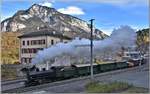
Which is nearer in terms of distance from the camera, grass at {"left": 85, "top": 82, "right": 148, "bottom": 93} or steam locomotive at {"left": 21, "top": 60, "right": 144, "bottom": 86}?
grass at {"left": 85, "top": 82, "right": 148, "bottom": 93}

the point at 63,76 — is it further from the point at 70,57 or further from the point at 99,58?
the point at 99,58

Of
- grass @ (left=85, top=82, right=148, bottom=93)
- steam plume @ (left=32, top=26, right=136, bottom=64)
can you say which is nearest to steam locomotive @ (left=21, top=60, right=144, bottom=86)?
steam plume @ (left=32, top=26, right=136, bottom=64)

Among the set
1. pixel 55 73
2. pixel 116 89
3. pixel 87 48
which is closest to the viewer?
pixel 116 89

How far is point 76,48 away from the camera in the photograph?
147 feet

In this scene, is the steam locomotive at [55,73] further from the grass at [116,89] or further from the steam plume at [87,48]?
the grass at [116,89]

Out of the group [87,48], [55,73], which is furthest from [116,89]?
[87,48]

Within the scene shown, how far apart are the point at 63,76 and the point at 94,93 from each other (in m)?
14.5

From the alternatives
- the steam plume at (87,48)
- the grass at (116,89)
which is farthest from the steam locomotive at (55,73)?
the grass at (116,89)

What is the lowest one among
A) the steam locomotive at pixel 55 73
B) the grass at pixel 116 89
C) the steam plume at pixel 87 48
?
the grass at pixel 116 89

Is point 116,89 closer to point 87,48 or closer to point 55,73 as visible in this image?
point 55,73

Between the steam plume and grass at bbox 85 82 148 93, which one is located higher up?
the steam plume

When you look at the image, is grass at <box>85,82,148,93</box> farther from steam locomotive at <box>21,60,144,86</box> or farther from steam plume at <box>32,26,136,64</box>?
steam plume at <box>32,26,136,64</box>

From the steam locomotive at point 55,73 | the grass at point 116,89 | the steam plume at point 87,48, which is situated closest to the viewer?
the grass at point 116,89

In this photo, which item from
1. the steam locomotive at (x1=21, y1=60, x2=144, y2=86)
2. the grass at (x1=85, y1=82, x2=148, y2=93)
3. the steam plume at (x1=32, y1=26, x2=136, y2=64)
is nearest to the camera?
the grass at (x1=85, y1=82, x2=148, y2=93)
